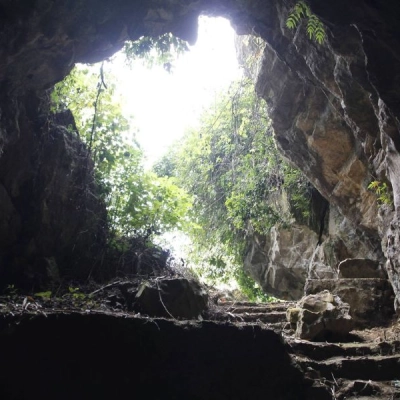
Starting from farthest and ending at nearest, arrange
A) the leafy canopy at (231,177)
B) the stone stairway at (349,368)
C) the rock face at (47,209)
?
the leafy canopy at (231,177)
the rock face at (47,209)
the stone stairway at (349,368)

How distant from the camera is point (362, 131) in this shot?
6.73 m

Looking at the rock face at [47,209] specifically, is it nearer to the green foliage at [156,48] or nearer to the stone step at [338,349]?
the green foliage at [156,48]

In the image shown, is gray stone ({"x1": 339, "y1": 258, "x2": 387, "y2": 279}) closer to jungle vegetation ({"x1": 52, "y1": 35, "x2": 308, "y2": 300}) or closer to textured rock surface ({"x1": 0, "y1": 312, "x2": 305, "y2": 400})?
jungle vegetation ({"x1": 52, "y1": 35, "x2": 308, "y2": 300})

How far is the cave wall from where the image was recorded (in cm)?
511

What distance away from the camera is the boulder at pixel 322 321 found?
18.1 feet

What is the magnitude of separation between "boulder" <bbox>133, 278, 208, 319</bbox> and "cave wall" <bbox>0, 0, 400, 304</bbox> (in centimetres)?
196

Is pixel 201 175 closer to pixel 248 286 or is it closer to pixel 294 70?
pixel 248 286

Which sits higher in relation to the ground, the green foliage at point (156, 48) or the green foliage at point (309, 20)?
the green foliage at point (156, 48)

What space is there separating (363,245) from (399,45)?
15.1ft

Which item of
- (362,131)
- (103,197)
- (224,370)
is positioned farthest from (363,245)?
(224,370)

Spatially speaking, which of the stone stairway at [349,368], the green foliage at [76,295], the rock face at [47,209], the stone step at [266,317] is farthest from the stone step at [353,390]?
the rock face at [47,209]

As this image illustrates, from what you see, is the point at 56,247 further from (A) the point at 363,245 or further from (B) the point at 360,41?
(A) the point at 363,245

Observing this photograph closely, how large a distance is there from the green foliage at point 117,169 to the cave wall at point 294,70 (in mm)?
852

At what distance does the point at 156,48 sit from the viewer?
7.14m
